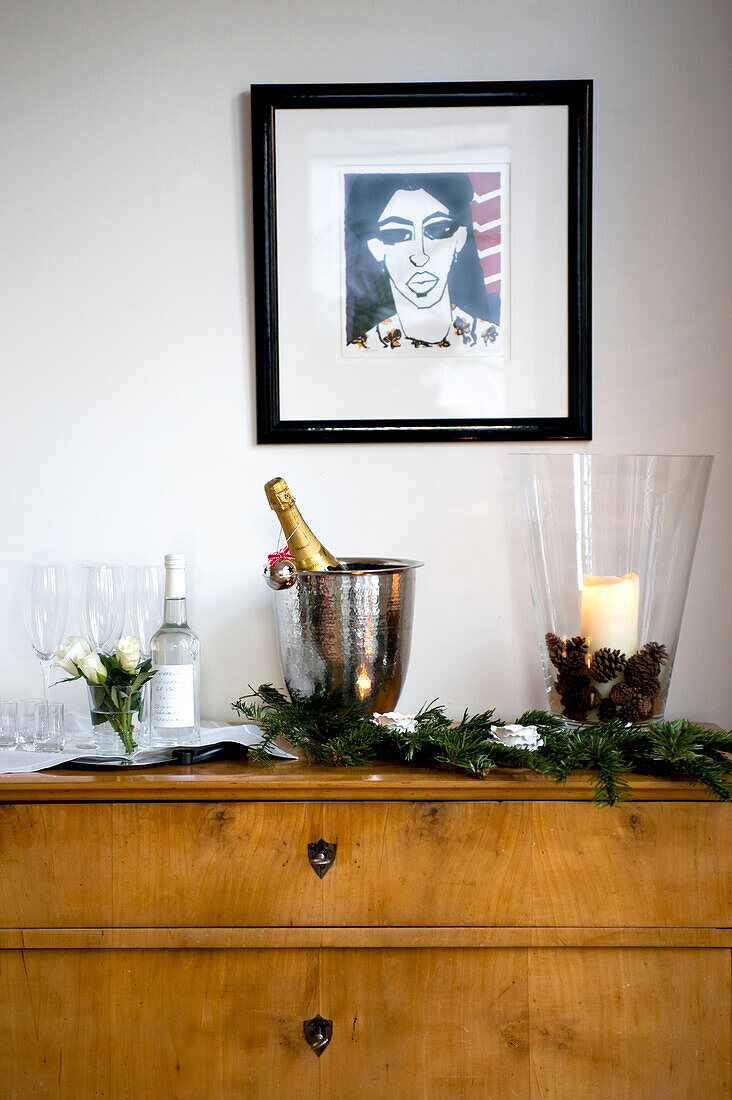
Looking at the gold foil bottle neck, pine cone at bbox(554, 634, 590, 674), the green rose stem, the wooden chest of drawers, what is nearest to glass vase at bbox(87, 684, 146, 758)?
the green rose stem

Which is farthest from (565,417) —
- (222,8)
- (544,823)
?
(222,8)

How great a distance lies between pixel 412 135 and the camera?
4.66ft

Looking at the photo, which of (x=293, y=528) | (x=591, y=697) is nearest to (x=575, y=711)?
(x=591, y=697)

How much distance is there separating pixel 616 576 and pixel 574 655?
14 cm

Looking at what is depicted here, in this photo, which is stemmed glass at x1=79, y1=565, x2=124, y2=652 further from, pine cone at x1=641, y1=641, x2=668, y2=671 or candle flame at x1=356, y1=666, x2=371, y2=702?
pine cone at x1=641, y1=641, x2=668, y2=671

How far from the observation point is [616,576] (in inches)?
49.1

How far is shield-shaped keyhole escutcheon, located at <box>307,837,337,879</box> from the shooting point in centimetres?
108

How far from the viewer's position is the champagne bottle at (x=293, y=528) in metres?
1.26

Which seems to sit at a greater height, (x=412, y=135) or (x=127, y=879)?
(x=412, y=135)

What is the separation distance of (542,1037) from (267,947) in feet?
1.24

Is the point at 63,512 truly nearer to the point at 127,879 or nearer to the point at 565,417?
the point at 127,879

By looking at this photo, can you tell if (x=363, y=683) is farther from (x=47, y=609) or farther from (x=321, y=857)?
(x=47, y=609)

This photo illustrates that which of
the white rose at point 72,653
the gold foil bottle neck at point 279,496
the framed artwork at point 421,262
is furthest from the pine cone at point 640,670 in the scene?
the white rose at point 72,653

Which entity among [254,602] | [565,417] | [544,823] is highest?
[565,417]
